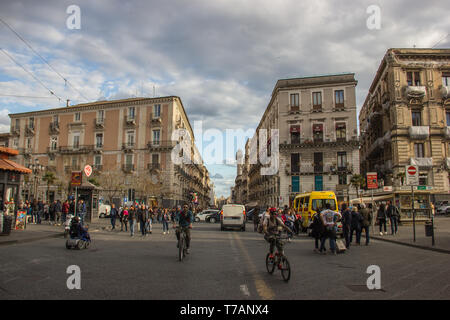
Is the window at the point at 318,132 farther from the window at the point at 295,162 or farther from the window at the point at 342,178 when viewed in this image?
the window at the point at 342,178

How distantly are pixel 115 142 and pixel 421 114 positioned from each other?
133ft

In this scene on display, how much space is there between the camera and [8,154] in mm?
18375

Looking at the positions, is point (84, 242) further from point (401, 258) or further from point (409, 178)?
point (409, 178)

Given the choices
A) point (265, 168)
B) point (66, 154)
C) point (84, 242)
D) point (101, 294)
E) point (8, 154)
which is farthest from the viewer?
point (265, 168)

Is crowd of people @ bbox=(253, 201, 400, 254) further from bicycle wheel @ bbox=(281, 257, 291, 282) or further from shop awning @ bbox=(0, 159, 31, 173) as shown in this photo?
shop awning @ bbox=(0, 159, 31, 173)

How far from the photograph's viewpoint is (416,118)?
3959 cm

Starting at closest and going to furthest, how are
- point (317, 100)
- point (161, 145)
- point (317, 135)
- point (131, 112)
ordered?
point (317, 135) < point (317, 100) < point (161, 145) < point (131, 112)

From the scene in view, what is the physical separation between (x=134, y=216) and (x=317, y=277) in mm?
13746

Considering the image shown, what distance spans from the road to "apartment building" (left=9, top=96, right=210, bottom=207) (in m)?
36.7

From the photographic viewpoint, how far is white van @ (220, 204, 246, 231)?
83.4 feet

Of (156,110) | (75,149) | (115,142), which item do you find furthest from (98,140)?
(156,110)

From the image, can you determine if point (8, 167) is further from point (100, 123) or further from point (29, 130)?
point (29, 130)
